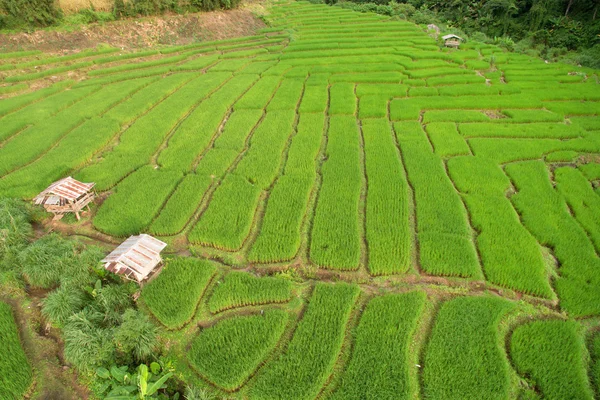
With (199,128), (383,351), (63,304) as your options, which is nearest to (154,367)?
(63,304)

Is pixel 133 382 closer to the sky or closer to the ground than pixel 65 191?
closer to the ground

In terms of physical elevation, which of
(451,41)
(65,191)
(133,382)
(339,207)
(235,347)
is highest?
(451,41)

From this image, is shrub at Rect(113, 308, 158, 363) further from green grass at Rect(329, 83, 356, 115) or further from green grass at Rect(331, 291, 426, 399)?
green grass at Rect(329, 83, 356, 115)

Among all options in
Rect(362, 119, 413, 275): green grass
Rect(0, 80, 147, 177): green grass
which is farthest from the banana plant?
Rect(0, 80, 147, 177): green grass

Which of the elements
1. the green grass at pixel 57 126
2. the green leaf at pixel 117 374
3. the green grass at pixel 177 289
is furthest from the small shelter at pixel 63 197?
the green leaf at pixel 117 374

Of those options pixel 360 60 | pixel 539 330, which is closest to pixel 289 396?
pixel 539 330

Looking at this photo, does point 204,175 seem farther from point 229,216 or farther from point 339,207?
point 339,207

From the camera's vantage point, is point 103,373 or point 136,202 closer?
point 103,373
